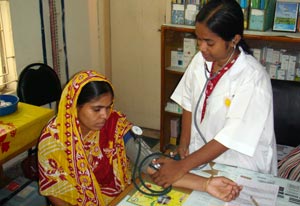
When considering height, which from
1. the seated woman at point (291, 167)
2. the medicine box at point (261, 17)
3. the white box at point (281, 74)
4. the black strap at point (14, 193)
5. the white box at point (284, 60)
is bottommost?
the black strap at point (14, 193)

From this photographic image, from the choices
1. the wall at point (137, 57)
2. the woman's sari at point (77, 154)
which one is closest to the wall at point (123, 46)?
the wall at point (137, 57)

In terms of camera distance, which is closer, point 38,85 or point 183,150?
point 183,150

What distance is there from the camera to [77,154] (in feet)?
4.92

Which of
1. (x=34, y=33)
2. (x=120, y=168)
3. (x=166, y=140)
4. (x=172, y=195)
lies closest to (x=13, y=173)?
(x=34, y=33)

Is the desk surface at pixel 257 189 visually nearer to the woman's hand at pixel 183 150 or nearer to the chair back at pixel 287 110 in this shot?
the woman's hand at pixel 183 150

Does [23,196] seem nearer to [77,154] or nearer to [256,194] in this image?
[77,154]

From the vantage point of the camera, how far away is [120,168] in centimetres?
166

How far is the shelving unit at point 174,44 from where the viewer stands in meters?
2.45

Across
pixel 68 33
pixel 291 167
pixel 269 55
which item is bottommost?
pixel 291 167

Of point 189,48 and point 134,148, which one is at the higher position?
point 189,48

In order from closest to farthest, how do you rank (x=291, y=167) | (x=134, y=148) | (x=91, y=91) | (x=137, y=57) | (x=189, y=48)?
(x=91, y=91)
(x=134, y=148)
(x=291, y=167)
(x=189, y=48)
(x=137, y=57)

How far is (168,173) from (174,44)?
1836 millimetres

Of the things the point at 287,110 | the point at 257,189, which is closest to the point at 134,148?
the point at 257,189

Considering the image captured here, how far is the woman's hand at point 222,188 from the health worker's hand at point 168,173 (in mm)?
109
